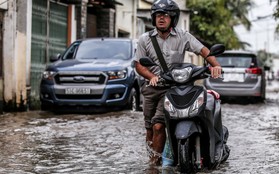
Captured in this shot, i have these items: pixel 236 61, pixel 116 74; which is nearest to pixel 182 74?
pixel 116 74

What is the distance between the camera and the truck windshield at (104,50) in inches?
579

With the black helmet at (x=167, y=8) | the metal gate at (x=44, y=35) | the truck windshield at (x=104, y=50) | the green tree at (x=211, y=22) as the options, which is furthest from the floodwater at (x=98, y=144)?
the green tree at (x=211, y=22)

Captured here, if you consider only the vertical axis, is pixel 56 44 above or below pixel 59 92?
above

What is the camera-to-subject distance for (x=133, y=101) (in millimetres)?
14188

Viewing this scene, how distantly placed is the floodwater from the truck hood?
3.31 feet

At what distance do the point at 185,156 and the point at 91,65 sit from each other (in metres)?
7.40

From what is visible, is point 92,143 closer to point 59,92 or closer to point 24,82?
point 59,92

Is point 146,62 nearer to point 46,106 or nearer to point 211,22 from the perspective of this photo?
point 46,106

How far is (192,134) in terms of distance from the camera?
21.1 feet

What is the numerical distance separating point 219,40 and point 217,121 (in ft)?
119

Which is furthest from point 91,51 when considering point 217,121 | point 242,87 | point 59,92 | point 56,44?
point 217,121

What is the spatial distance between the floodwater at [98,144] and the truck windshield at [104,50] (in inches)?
62.9

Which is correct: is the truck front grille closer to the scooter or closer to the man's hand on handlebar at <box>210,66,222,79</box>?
the scooter

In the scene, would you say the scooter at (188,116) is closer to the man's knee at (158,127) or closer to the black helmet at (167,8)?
the man's knee at (158,127)
